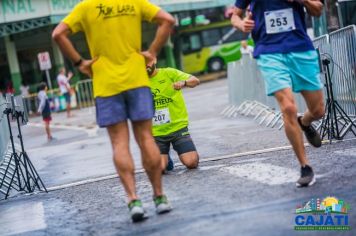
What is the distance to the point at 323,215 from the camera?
187 inches

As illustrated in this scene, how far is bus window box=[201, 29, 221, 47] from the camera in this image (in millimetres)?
47094

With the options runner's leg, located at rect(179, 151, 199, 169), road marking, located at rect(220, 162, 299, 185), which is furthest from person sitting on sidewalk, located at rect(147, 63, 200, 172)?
road marking, located at rect(220, 162, 299, 185)

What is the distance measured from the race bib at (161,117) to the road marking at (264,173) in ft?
4.00

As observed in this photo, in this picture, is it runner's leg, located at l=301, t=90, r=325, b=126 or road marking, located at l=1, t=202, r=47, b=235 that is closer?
road marking, located at l=1, t=202, r=47, b=235

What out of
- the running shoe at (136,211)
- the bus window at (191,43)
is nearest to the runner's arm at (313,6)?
the running shoe at (136,211)

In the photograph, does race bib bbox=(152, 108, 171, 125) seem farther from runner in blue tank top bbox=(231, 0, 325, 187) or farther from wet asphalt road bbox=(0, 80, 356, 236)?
runner in blue tank top bbox=(231, 0, 325, 187)

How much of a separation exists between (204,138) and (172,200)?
709 cm

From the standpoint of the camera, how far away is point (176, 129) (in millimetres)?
8703

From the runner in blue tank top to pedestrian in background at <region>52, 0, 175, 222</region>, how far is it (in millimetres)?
1027

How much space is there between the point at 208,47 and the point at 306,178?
41.5 m

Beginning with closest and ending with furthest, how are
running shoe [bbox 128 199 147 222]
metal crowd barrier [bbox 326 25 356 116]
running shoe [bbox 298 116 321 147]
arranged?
running shoe [bbox 128 199 147 222] < running shoe [bbox 298 116 321 147] < metal crowd barrier [bbox 326 25 356 116]

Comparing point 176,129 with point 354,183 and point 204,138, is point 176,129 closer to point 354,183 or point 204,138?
point 354,183

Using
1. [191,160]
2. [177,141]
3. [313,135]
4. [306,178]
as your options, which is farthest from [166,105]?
[306,178]

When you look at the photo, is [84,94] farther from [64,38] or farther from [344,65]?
[64,38]
